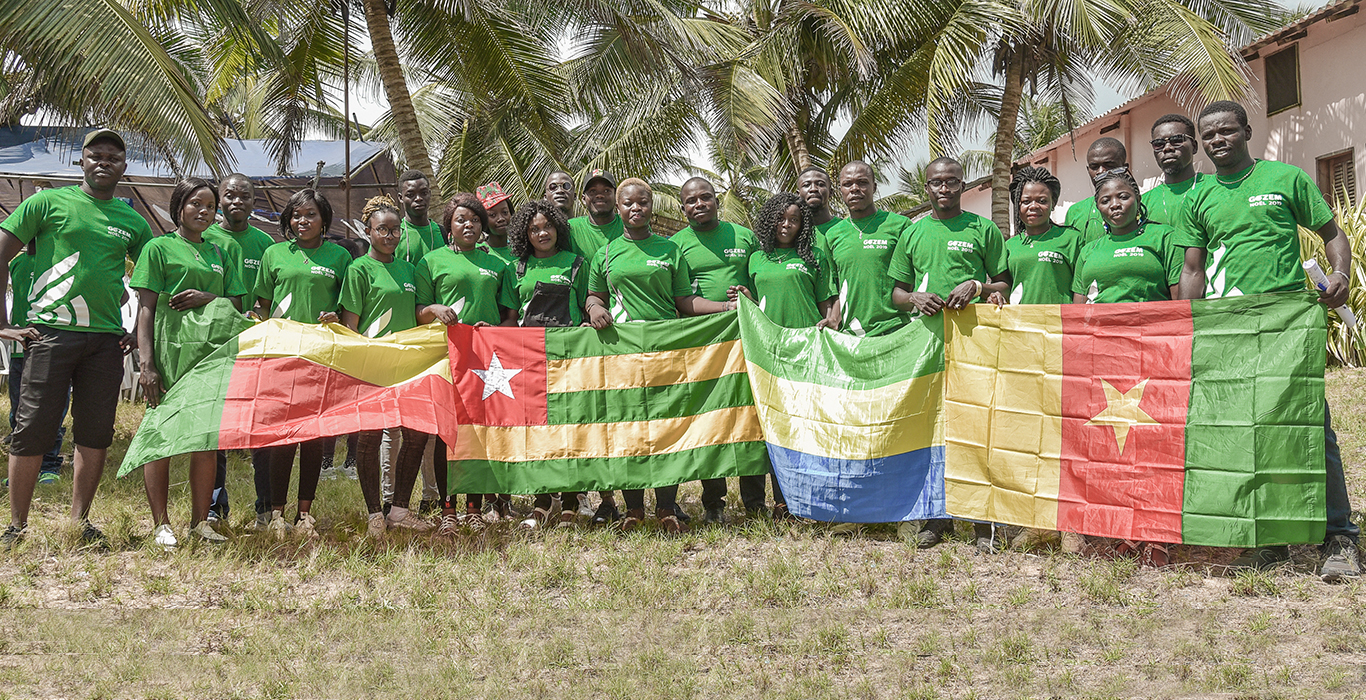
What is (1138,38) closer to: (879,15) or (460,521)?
(879,15)

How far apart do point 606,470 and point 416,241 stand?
7.31 ft

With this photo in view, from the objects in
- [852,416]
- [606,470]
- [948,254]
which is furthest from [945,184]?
[606,470]

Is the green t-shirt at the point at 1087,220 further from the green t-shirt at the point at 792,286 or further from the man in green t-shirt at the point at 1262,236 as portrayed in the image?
the green t-shirt at the point at 792,286

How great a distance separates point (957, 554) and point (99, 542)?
191 inches

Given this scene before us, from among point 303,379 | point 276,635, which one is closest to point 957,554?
point 276,635

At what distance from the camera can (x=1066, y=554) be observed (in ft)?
18.1

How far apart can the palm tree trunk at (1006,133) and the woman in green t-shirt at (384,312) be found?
1140 centimetres

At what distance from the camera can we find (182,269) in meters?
5.88

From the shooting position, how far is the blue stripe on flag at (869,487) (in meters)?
5.86

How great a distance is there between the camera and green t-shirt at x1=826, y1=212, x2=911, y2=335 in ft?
19.9

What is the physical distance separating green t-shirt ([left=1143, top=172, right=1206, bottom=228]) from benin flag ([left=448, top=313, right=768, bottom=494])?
8.13ft

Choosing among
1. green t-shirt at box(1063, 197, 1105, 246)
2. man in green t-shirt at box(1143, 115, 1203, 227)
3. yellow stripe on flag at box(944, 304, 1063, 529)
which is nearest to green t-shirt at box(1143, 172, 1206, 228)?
man in green t-shirt at box(1143, 115, 1203, 227)

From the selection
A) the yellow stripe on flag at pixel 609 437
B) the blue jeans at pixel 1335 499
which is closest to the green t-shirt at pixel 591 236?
the yellow stripe on flag at pixel 609 437

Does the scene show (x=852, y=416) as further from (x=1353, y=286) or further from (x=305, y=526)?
(x=1353, y=286)
